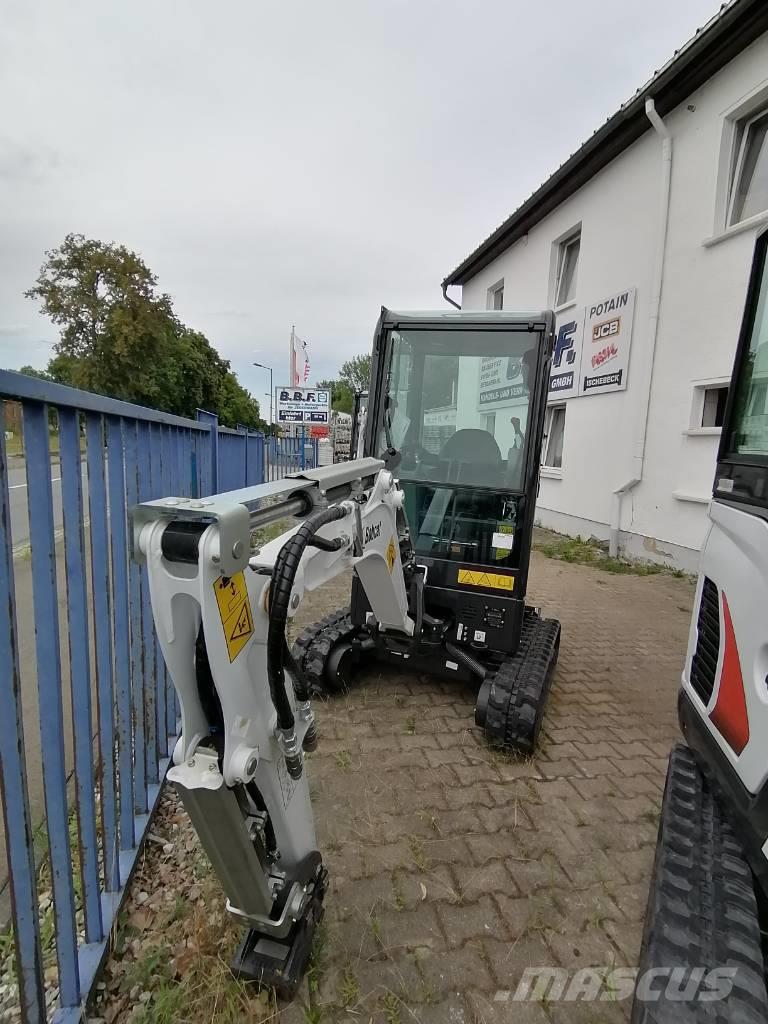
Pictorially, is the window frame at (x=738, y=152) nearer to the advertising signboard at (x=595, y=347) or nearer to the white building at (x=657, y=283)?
the white building at (x=657, y=283)

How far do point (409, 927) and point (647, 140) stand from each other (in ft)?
31.9

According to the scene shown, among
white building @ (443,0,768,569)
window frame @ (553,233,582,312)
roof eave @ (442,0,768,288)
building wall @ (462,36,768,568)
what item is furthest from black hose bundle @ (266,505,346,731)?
window frame @ (553,233,582,312)

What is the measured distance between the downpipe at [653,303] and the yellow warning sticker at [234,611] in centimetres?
760

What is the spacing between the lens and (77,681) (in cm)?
165

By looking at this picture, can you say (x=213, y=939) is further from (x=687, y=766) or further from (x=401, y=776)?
(x=687, y=766)

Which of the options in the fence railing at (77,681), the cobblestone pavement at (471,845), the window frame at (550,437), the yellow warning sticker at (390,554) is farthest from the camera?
the window frame at (550,437)

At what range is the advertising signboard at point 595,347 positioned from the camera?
8.11 meters

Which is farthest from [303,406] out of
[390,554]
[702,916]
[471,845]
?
[702,916]

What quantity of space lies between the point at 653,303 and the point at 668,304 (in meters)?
0.21

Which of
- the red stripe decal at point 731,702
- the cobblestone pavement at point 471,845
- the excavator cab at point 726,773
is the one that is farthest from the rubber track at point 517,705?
the red stripe decal at point 731,702

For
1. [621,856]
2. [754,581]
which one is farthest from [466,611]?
[754,581]

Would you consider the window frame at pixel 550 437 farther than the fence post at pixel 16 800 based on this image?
Yes

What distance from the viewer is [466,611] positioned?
3.32m

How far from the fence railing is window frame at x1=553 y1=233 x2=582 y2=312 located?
29.7ft
